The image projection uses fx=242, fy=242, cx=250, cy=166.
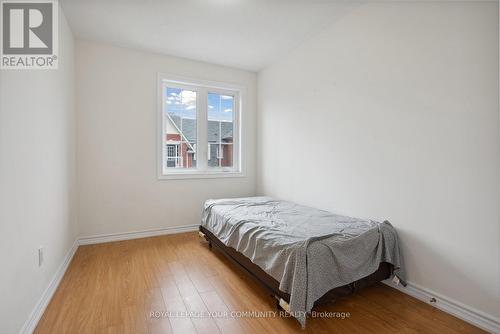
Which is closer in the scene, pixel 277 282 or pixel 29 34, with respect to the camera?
pixel 277 282

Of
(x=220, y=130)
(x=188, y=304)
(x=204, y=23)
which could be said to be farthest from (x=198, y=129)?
(x=188, y=304)

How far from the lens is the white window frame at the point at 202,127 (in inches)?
137

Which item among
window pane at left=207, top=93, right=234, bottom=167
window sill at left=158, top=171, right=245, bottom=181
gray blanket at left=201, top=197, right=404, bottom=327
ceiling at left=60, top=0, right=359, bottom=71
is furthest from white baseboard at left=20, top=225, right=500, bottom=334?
ceiling at left=60, top=0, right=359, bottom=71

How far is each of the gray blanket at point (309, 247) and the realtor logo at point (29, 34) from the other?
2004 mm

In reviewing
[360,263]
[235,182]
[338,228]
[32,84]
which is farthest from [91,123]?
[360,263]

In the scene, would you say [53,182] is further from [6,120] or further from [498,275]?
[498,275]

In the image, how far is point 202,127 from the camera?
382 centimetres

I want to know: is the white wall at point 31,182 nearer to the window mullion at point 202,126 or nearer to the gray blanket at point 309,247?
the gray blanket at point 309,247

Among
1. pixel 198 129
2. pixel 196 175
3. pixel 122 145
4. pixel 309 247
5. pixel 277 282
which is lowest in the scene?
pixel 277 282

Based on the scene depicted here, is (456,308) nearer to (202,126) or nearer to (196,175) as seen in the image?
(196,175)

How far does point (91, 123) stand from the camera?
3068 millimetres

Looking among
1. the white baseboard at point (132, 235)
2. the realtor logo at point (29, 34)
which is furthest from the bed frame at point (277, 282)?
the realtor logo at point (29, 34)

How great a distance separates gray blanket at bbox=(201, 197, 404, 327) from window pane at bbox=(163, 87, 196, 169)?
4.94ft

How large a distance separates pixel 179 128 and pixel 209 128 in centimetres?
47
